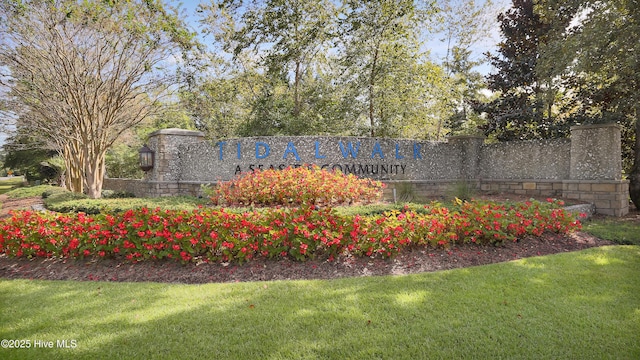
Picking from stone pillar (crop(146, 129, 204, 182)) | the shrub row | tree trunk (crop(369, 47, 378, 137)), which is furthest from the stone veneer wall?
the shrub row

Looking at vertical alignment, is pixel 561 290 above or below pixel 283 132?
below

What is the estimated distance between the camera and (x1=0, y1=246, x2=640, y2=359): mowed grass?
2.32m

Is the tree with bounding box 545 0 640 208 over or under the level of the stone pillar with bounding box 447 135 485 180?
over

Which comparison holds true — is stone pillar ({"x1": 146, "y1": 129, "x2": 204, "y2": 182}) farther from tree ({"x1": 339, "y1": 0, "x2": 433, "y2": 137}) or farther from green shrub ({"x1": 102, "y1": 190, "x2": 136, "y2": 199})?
tree ({"x1": 339, "y1": 0, "x2": 433, "y2": 137})

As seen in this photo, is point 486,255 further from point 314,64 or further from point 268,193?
point 314,64

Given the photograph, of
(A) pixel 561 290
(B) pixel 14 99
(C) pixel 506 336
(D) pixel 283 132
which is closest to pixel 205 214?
(C) pixel 506 336

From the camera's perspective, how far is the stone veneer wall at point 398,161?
889cm

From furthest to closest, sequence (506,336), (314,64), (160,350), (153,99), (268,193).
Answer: (314,64) → (153,99) → (268,193) → (506,336) → (160,350)

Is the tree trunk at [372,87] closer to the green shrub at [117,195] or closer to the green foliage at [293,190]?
the green foliage at [293,190]

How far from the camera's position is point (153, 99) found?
12180 mm

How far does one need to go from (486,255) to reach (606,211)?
209 inches

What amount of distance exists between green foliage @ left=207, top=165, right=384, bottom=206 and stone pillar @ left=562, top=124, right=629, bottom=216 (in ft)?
16.5

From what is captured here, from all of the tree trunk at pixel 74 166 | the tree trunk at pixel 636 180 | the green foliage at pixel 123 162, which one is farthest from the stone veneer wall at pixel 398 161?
the green foliage at pixel 123 162

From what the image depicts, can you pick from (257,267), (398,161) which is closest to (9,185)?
(398,161)
